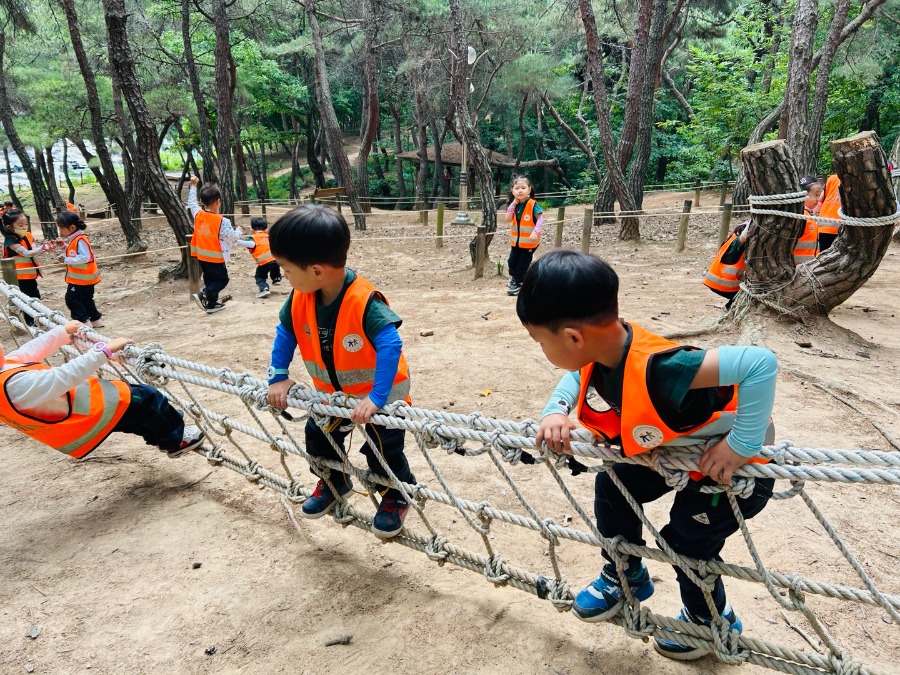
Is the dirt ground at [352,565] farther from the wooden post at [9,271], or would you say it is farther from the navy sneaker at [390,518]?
the wooden post at [9,271]

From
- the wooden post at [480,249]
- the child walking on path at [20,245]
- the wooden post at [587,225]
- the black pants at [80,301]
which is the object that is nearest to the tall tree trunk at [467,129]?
the wooden post at [587,225]

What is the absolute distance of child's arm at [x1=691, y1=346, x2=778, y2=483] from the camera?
47.8 inches

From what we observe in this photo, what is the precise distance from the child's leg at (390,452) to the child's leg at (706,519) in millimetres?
896

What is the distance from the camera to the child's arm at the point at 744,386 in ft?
3.98

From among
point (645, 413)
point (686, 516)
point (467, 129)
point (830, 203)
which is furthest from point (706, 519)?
point (467, 129)

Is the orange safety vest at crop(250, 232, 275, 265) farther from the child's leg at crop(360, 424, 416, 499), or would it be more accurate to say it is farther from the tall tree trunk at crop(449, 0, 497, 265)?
the child's leg at crop(360, 424, 416, 499)

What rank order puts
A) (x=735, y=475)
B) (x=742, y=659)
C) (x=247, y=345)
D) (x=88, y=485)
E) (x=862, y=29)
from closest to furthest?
(x=735, y=475) → (x=742, y=659) → (x=88, y=485) → (x=247, y=345) → (x=862, y=29)

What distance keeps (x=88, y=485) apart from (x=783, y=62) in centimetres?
1467

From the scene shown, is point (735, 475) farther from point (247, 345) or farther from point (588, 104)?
point (588, 104)

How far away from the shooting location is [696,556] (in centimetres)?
152

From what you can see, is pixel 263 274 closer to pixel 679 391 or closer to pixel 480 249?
pixel 480 249

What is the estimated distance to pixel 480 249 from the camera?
7242mm

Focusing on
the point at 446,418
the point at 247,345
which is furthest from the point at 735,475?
the point at 247,345

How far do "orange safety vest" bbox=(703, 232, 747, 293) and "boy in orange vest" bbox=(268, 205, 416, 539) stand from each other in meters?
3.28
